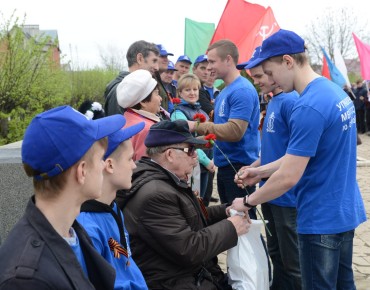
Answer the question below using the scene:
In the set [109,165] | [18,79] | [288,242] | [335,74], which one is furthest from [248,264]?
[335,74]

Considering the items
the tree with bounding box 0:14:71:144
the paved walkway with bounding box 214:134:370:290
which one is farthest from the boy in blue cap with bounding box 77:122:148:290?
the tree with bounding box 0:14:71:144

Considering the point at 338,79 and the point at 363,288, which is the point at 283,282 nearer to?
the point at 363,288

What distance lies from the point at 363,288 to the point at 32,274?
3434mm

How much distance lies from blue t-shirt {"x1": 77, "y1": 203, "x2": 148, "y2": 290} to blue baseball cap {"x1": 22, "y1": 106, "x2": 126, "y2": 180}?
0.58 m

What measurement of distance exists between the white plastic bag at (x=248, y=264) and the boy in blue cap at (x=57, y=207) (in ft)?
4.46

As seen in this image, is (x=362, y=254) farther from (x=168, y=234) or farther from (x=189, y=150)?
(x=168, y=234)

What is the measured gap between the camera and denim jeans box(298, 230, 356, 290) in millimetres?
2389

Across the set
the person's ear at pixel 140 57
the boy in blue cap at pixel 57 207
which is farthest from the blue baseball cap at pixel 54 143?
the person's ear at pixel 140 57

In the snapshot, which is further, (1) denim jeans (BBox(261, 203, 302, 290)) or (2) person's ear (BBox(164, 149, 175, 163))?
(1) denim jeans (BBox(261, 203, 302, 290))

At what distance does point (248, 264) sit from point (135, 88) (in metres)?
1.46

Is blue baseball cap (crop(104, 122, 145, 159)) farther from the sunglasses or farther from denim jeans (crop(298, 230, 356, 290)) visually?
denim jeans (crop(298, 230, 356, 290))

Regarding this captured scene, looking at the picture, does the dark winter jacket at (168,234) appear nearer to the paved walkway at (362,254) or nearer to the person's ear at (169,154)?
the person's ear at (169,154)

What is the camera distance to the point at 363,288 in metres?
3.92

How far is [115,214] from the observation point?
2105mm
